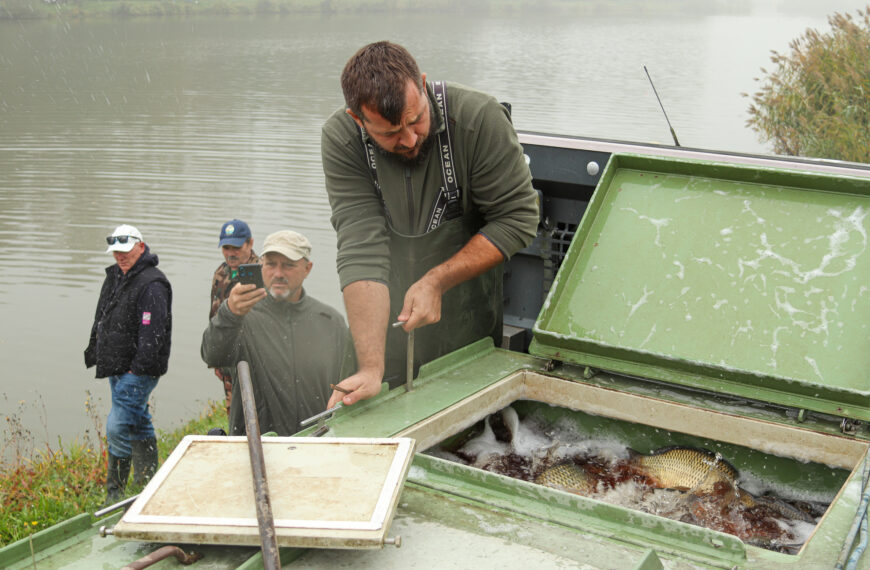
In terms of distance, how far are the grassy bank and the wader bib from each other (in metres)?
2.46

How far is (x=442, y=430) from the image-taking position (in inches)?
111

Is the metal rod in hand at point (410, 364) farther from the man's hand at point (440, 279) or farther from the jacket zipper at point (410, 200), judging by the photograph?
the jacket zipper at point (410, 200)

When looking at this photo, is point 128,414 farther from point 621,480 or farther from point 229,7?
point 229,7

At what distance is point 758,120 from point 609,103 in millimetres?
7815

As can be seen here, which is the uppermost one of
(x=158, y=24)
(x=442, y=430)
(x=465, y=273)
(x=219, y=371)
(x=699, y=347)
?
(x=158, y=24)

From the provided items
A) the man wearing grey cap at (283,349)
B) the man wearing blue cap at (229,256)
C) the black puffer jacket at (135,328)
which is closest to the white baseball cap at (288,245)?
the man wearing grey cap at (283,349)

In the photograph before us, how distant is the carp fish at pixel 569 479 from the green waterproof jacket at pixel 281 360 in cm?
156

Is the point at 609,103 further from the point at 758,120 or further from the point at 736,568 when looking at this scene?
the point at 736,568

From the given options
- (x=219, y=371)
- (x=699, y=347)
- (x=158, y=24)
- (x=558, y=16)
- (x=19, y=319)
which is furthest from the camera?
(x=558, y=16)

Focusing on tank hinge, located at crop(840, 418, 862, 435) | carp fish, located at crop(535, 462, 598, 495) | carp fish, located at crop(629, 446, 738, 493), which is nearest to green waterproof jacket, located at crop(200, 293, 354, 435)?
carp fish, located at crop(535, 462, 598, 495)

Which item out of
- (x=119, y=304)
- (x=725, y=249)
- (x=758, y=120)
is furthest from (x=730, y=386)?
(x=758, y=120)

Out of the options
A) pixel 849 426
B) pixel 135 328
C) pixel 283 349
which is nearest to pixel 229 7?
pixel 135 328

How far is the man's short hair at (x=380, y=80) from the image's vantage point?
2652 millimetres

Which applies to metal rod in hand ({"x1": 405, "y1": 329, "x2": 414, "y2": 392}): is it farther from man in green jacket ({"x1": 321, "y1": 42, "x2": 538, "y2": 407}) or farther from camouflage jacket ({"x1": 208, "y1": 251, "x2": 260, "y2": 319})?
camouflage jacket ({"x1": 208, "y1": 251, "x2": 260, "y2": 319})
